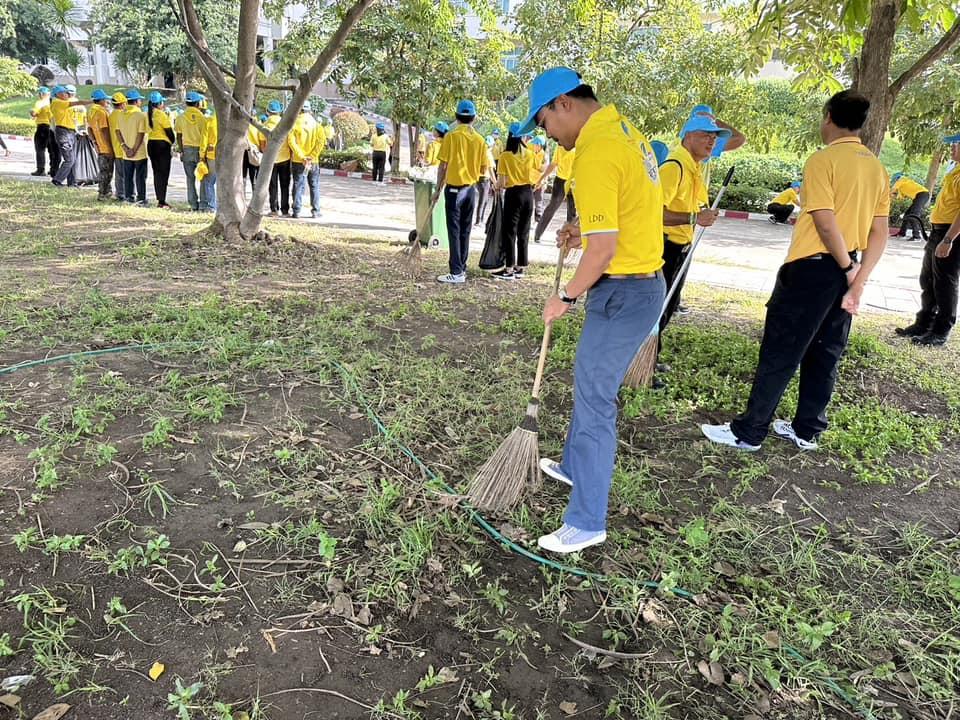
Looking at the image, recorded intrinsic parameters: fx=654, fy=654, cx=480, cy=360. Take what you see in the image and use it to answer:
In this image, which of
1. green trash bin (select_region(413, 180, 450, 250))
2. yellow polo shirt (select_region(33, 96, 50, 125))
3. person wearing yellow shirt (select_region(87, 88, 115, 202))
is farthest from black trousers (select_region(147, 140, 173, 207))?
green trash bin (select_region(413, 180, 450, 250))

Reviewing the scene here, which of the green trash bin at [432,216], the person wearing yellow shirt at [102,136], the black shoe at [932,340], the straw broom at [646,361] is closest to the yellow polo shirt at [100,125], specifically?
the person wearing yellow shirt at [102,136]

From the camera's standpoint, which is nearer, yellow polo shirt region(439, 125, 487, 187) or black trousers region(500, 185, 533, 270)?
yellow polo shirt region(439, 125, 487, 187)

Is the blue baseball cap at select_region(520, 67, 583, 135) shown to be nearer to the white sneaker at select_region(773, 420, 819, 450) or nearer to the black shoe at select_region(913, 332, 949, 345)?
the white sneaker at select_region(773, 420, 819, 450)

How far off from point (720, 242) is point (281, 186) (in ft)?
27.1

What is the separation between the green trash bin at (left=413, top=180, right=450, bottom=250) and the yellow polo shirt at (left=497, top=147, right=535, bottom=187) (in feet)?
3.98

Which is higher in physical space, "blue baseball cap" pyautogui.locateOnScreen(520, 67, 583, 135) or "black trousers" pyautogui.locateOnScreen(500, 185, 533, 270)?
"blue baseball cap" pyautogui.locateOnScreen(520, 67, 583, 135)

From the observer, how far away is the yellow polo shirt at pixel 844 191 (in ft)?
11.0

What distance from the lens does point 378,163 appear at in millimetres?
19391

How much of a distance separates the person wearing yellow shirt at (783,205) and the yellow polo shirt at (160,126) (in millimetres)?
13340

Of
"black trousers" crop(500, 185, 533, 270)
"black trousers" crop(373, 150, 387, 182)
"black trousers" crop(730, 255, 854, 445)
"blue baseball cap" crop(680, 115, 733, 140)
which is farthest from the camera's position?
"black trousers" crop(373, 150, 387, 182)

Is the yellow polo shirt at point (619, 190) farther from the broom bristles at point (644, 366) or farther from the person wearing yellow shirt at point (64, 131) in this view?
the person wearing yellow shirt at point (64, 131)

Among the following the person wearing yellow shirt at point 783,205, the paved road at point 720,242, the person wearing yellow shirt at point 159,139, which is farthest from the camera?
the person wearing yellow shirt at point 783,205

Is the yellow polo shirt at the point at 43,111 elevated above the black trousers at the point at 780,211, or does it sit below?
above

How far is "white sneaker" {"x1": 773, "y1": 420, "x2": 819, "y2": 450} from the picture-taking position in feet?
13.0
